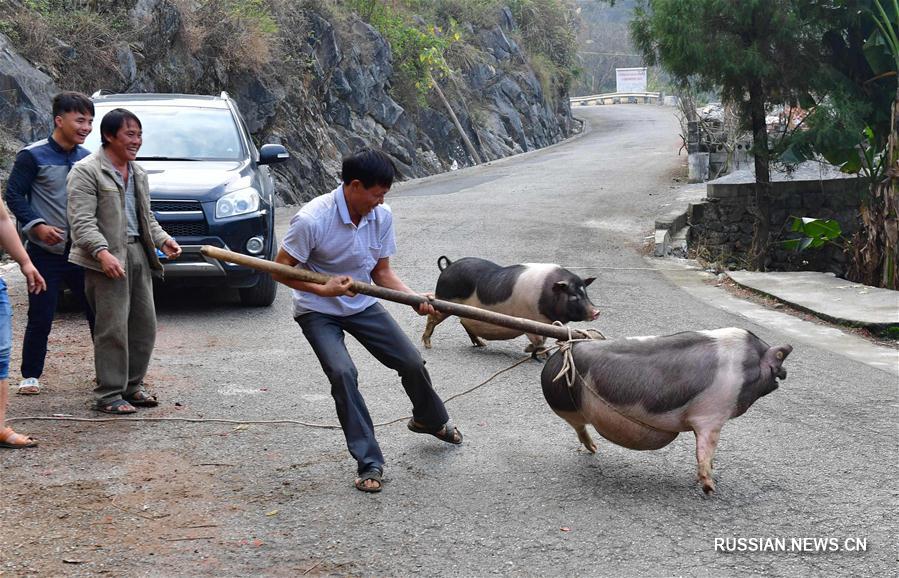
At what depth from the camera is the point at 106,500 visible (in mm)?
4777

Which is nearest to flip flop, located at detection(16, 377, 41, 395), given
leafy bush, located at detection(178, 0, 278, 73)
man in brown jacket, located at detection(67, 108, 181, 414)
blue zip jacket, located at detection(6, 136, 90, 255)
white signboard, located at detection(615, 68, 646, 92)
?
man in brown jacket, located at detection(67, 108, 181, 414)

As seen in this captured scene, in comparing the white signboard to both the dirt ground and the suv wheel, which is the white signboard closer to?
the suv wheel

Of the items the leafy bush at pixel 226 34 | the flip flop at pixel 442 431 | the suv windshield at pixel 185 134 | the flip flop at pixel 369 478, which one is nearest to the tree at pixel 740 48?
the suv windshield at pixel 185 134

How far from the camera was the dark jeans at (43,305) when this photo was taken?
20.9 feet

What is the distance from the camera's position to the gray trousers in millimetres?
5980

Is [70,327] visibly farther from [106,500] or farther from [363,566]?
[363,566]

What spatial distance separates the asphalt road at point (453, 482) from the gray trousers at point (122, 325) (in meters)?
0.31

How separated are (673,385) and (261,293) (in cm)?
579

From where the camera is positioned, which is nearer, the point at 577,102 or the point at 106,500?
the point at 106,500

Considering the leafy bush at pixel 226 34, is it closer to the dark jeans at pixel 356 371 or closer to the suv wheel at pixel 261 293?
the suv wheel at pixel 261 293

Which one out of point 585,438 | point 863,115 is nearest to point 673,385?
point 585,438

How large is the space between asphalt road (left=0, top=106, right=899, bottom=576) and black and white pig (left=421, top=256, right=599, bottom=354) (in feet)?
0.87

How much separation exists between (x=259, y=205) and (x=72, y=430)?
3846mm

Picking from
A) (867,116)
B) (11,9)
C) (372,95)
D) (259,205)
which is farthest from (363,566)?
(372,95)
